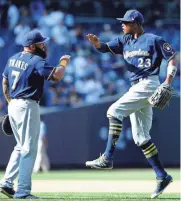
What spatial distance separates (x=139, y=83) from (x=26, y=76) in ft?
4.82

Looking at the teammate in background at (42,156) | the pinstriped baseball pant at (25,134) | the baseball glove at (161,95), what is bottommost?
the teammate in background at (42,156)

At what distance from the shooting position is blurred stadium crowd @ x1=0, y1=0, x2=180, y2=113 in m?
18.8

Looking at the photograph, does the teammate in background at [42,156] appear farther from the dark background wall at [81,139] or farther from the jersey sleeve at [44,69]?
the jersey sleeve at [44,69]

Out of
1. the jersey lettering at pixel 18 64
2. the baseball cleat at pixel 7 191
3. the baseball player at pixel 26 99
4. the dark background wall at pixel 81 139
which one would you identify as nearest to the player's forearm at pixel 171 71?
the baseball player at pixel 26 99

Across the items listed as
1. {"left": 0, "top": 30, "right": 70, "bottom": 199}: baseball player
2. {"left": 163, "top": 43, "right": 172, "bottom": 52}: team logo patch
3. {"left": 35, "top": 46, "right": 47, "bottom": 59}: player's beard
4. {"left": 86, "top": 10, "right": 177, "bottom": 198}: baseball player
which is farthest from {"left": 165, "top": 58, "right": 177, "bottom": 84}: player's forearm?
{"left": 35, "top": 46, "right": 47, "bottom": 59}: player's beard

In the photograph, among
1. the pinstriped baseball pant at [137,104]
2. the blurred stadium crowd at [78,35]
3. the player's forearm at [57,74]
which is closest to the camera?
the player's forearm at [57,74]

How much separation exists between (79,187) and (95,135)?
728 centimetres

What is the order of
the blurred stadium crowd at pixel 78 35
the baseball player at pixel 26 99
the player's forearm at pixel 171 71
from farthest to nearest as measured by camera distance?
1. the blurred stadium crowd at pixel 78 35
2. the player's forearm at pixel 171 71
3. the baseball player at pixel 26 99

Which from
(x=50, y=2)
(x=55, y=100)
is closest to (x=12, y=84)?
(x=55, y=100)

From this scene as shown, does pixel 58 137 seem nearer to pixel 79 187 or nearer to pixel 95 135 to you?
pixel 95 135

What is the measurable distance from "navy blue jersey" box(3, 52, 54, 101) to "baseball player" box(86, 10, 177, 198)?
0.95 metres

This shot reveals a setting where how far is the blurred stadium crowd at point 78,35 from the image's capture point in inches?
739

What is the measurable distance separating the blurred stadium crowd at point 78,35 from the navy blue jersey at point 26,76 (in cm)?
988

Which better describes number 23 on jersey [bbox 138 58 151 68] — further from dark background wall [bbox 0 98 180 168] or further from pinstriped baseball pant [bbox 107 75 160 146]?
dark background wall [bbox 0 98 180 168]
